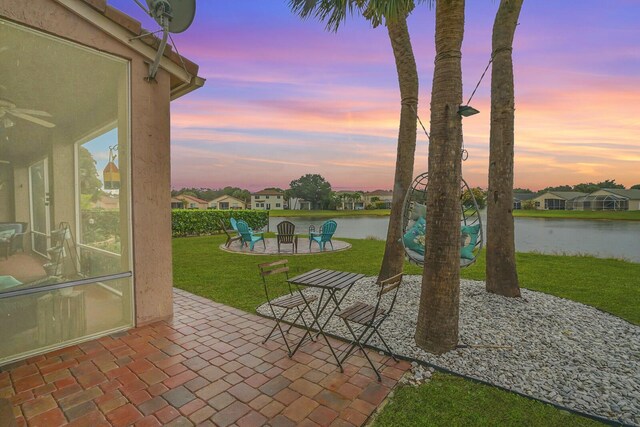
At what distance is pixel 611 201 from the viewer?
169ft

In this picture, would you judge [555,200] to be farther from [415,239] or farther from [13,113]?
[13,113]

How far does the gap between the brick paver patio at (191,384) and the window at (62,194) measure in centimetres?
34

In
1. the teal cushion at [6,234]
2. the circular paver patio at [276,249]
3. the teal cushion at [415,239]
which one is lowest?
the circular paver patio at [276,249]

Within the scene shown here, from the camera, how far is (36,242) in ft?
10.4

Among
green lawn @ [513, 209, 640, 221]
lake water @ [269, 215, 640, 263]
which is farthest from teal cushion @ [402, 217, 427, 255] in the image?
green lawn @ [513, 209, 640, 221]

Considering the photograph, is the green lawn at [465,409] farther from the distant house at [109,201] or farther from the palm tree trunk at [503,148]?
the distant house at [109,201]

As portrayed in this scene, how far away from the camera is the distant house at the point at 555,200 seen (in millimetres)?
60938

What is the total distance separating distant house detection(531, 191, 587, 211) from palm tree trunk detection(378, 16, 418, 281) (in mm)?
72867

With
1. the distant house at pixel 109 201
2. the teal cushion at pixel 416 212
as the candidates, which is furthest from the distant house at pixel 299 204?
the distant house at pixel 109 201

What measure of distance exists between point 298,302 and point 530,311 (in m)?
3.59

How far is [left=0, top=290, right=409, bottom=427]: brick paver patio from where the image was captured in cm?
216

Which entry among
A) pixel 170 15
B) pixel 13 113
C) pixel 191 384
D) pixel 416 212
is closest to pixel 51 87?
pixel 13 113

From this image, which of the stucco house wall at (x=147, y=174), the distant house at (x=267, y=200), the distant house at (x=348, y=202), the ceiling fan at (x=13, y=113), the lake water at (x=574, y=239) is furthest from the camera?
the distant house at (x=267, y=200)

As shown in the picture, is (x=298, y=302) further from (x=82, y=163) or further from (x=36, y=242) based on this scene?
(x=82, y=163)
